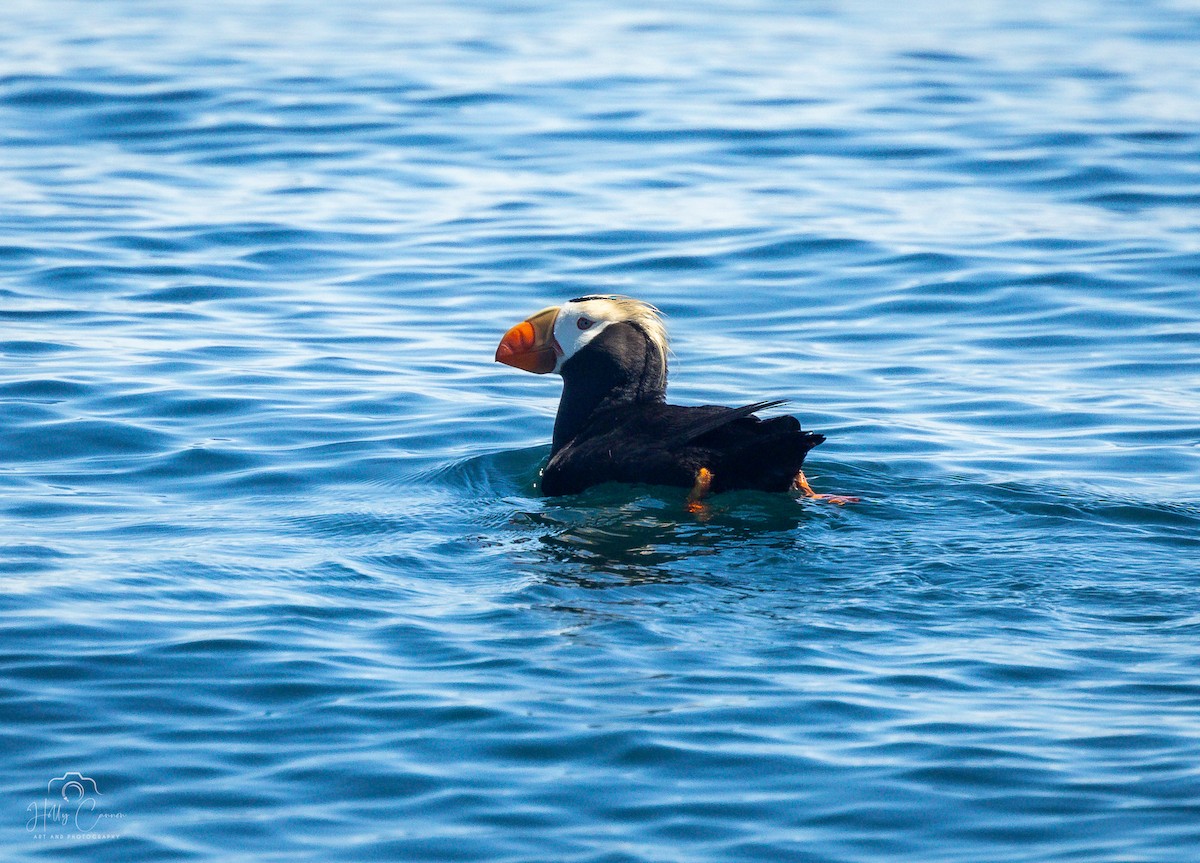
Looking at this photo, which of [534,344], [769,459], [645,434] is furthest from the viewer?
[534,344]

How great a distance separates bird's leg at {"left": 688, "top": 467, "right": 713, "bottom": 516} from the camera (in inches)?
264

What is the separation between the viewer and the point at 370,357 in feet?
33.0

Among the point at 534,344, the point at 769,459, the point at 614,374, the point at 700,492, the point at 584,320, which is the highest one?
the point at 584,320

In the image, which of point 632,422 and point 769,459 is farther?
point 632,422

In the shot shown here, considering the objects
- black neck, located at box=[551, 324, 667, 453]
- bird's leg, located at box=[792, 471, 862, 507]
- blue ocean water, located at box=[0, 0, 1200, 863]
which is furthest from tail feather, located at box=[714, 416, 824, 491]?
black neck, located at box=[551, 324, 667, 453]

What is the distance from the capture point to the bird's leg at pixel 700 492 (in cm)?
671

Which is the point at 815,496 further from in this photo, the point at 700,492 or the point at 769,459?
the point at 700,492

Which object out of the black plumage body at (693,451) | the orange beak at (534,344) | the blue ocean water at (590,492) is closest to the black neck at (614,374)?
the orange beak at (534,344)

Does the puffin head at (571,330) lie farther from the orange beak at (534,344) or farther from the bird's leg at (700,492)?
the bird's leg at (700,492)

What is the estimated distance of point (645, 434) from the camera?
7000 mm

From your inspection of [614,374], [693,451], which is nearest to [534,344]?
[614,374]

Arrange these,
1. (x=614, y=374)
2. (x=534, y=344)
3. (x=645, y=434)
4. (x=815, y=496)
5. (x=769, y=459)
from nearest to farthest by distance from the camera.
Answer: (x=769, y=459), (x=645, y=434), (x=815, y=496), (x=614, y=374), (x=534, y=344)

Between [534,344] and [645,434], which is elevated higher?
[534,344]

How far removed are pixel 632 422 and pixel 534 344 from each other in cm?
76
